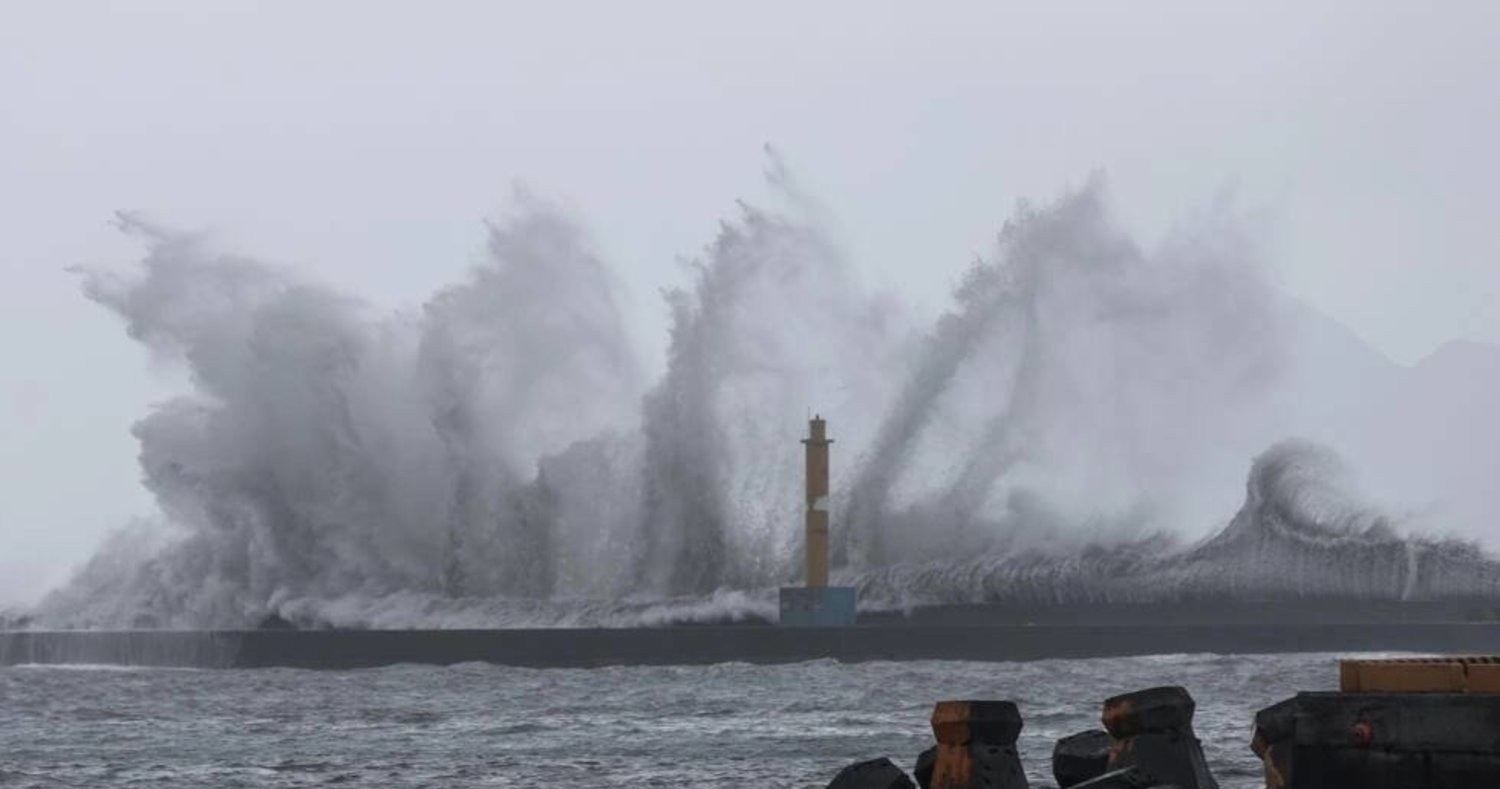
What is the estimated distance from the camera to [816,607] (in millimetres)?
49094

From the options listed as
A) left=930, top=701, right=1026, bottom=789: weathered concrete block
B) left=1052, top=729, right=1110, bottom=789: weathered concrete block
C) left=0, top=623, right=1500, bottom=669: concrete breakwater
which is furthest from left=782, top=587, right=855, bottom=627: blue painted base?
left=930, top=701, right=1026, bottom=789: weathered concrete block

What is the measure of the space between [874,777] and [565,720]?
18.0m

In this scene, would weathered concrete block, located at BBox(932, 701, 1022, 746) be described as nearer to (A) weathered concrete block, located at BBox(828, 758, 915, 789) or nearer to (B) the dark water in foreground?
(A) weathered concrete block, located at BBox(828, 758, 915, 789)

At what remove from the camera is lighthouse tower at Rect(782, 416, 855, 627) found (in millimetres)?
49156

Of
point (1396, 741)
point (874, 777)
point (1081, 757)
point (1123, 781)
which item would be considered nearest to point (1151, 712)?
point (1123, 781)

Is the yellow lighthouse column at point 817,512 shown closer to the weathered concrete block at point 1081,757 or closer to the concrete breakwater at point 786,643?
the concrete breakwater at point 786,643

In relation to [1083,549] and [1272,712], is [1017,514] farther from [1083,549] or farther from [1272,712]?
[1272,712]

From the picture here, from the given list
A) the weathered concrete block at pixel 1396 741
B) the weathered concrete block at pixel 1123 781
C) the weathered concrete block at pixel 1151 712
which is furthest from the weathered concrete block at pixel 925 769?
the weathered concrete block at pixel 1396 741

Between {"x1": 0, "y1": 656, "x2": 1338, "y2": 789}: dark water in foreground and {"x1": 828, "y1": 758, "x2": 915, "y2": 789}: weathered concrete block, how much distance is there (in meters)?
6.59

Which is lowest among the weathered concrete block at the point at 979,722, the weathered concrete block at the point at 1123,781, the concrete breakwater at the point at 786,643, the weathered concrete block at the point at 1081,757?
the weathered concrete block at the point at 1123,781

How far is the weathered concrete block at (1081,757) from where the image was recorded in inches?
516

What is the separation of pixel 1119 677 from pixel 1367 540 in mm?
16475

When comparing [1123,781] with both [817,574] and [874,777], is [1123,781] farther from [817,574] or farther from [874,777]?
[817,574]

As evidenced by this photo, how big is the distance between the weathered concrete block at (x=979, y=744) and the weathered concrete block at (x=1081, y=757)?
135cm
